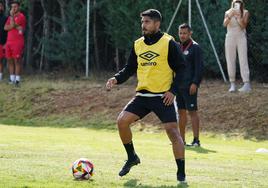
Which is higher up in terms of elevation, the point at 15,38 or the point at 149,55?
the point at 149,55

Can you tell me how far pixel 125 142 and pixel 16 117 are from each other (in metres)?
11.4

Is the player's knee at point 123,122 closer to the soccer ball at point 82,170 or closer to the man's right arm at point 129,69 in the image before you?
the man's right arm at point 129,69

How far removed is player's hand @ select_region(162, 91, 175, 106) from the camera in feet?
32.8

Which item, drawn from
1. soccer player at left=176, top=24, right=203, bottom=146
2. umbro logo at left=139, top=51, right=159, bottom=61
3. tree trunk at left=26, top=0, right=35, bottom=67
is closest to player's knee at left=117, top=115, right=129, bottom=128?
umbro logo at left=139, top=51, right=159, bottom=61

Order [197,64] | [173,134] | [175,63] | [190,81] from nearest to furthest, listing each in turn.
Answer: [173,134]
[175,63]
[197,64]
[190,81]

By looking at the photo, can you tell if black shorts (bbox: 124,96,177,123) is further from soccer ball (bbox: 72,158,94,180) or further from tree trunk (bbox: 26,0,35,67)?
tree trunk (bbox: 26,0,35,67)

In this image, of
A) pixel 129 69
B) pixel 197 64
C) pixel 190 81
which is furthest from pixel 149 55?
pixel 190 81

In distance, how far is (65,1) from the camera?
25.9 metres

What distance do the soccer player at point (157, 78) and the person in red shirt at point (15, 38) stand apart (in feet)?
44.3

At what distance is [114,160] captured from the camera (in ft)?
40.6

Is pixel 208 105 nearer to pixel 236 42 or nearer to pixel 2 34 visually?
pixel 236 42

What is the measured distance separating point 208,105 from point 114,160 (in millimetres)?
7473

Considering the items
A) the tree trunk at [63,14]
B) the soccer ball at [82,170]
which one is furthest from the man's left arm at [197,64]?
the tree trunk at [63,14]

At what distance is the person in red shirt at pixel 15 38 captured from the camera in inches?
915
